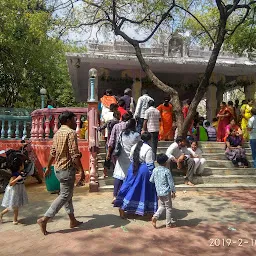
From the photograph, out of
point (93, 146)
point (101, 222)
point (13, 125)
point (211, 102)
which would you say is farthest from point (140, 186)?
point (211, 102)

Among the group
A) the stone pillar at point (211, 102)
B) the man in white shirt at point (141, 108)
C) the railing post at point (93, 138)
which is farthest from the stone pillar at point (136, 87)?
the railing post at point (93, 138)

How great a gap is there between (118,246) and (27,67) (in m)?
13.5

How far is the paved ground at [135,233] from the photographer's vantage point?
371 centimetres

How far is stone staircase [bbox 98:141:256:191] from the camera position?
6.95m

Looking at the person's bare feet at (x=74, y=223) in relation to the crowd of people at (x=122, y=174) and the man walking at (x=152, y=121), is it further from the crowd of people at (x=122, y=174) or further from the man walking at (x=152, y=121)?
the man walking at (x=152, y=121)

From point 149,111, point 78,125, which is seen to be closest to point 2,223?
point 78,125

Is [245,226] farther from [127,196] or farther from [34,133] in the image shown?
[34,133]

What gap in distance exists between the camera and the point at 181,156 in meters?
6.92

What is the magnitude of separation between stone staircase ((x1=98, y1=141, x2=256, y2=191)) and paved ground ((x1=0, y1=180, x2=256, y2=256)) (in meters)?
1.02
